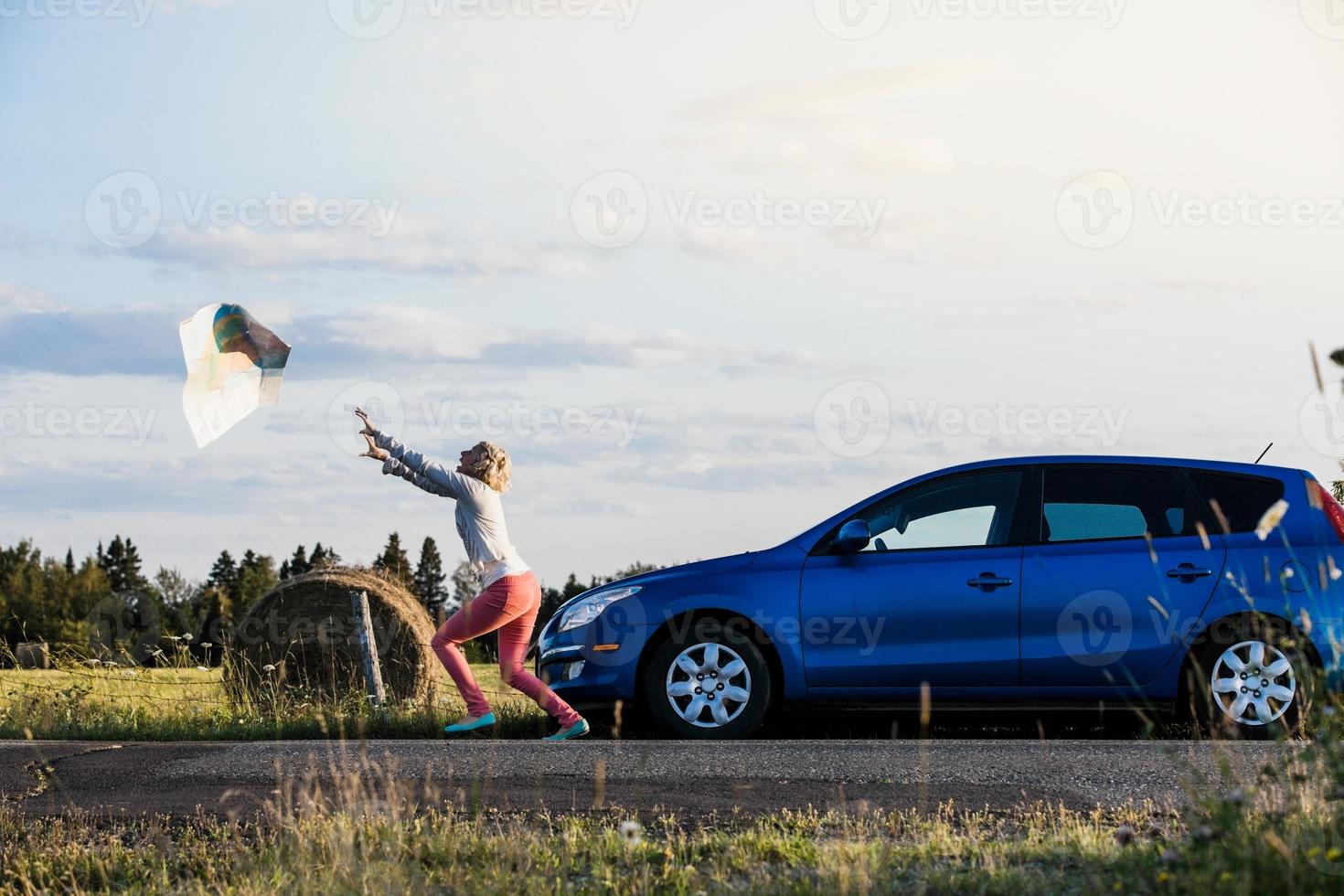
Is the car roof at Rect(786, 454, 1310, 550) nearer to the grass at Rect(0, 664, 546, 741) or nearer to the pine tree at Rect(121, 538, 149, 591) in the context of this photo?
the grass at Rect(0, 664, 546, 741)

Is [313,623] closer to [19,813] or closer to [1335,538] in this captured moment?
[19,813]

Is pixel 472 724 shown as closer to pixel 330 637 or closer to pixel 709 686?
pixel 709 686

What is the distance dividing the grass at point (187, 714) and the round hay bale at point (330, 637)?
34.2 inches

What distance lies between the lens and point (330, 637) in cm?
1644

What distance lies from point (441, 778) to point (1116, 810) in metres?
3.29

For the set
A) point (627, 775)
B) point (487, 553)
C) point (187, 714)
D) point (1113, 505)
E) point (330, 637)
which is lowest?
point (627, 775)

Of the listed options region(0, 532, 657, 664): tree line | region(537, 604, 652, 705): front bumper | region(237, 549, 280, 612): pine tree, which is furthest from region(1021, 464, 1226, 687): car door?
region(237, 549, 280, 612): pine tree

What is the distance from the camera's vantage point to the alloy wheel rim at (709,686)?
383 inches

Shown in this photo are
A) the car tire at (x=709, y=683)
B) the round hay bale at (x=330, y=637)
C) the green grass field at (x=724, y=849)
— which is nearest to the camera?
the green grass field at (x=724, y=849)

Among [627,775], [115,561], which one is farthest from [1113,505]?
[115,561]

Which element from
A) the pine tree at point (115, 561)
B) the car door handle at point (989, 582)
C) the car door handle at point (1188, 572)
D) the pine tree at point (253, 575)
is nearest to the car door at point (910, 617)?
the car door handle at point (989, 582)

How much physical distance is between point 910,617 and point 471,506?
9.22ft

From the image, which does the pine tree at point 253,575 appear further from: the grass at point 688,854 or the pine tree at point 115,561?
the grass at point 688,854

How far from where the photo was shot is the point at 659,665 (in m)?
9.81
